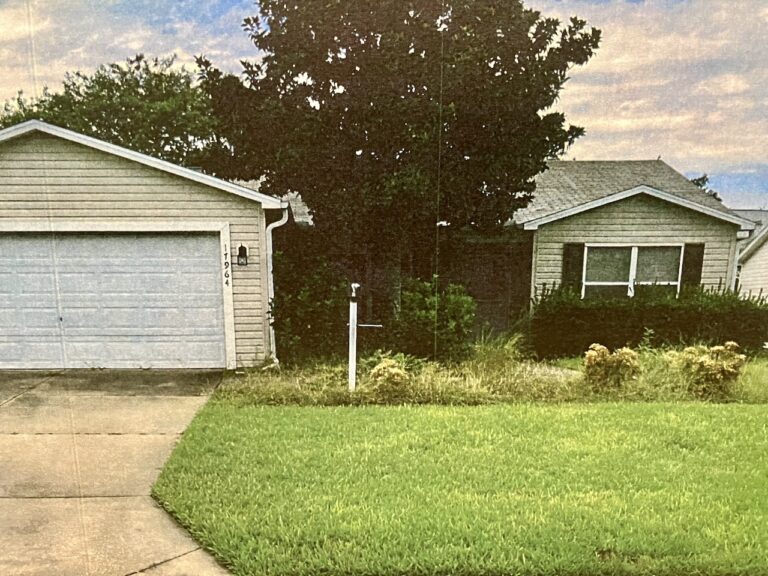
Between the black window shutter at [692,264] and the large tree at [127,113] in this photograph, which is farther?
the large tree at [127,113]

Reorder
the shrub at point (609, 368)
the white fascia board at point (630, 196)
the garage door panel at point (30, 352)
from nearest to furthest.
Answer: the shrub at point (609, 368) < the garage door panel at point (30, 352) < the white fascia board at point (630, 196)

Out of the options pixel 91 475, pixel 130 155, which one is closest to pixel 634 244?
pixel 130 155

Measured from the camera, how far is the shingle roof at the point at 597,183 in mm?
11617

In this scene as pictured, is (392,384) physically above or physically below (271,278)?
below

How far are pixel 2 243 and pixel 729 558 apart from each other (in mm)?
9494

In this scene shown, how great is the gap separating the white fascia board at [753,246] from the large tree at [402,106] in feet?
24.9

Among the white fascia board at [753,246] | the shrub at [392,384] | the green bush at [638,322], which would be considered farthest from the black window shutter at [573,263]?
the shrub at [392,384]

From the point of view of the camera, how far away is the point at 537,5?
28.4 feet

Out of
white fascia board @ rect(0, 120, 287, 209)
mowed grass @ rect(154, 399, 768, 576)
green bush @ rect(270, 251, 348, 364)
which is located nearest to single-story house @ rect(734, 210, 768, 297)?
mowed grass @ rect(154, 399, 768, 576)

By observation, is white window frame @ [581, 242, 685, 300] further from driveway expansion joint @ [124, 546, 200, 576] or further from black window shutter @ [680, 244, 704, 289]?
driveway expansion joint @ [124, 546, 200, 576]

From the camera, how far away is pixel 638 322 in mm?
9227

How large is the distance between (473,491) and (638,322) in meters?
6.71

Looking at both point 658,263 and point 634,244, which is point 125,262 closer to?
point 634,244

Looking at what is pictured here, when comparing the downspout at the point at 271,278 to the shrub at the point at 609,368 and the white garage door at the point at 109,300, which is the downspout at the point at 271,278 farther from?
the shrub at the point at 609,368
